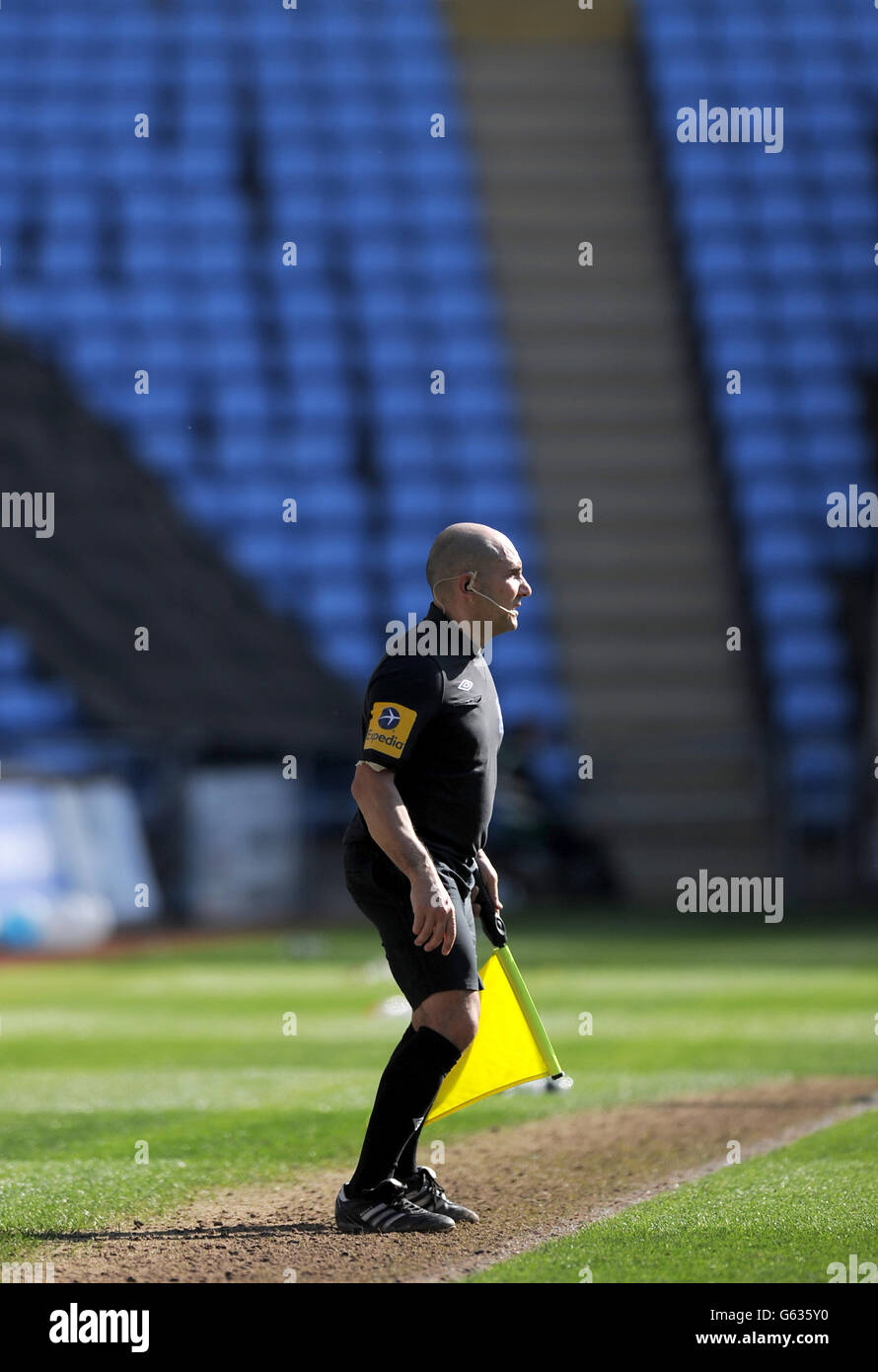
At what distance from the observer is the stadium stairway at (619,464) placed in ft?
74.3

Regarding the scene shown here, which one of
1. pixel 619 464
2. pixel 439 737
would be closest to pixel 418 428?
pixel 619 464

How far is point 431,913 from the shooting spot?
177 inches

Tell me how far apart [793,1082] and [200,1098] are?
2641mm

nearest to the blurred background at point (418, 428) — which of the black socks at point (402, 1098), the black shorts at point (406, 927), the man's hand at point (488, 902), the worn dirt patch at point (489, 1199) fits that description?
the worn dirt patch at point (489, 1199)

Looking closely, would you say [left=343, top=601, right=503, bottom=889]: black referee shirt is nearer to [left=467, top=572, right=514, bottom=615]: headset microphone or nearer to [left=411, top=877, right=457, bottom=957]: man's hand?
[left=467, top=572, right=514, bottom=615]: headset microphone

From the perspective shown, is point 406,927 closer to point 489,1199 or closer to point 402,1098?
point 402,1098

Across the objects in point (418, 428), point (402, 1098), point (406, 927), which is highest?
point (418, 428)

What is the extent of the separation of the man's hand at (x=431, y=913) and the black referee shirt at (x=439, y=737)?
0.25 metres

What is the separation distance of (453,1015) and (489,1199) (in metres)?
0.92

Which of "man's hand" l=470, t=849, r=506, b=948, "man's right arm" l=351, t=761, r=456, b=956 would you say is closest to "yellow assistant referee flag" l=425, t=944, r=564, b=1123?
"man's hand" l=470, t=849, r=506, b=948

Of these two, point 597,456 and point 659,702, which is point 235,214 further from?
point 659,702

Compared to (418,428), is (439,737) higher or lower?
lower

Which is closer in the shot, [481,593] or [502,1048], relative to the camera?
[481,593]
